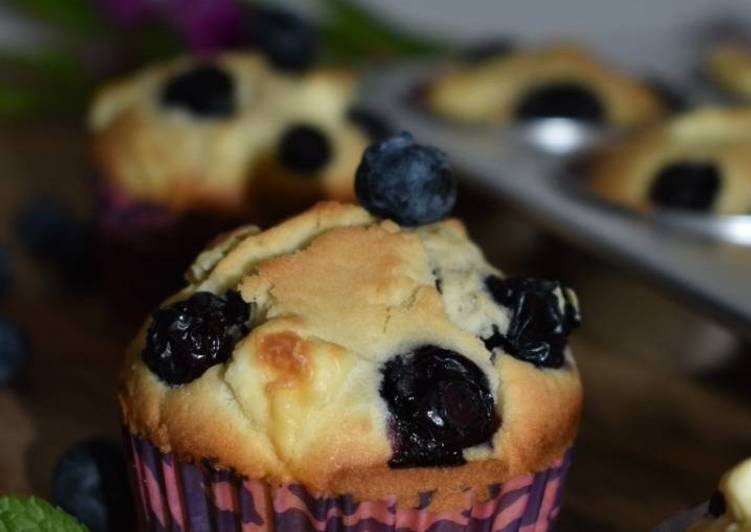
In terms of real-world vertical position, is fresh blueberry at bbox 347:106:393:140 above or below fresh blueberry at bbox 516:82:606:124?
above

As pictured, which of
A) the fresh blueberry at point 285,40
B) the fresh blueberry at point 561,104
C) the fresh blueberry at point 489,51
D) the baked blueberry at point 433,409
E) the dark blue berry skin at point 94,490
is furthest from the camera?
the fresh blueberry at point 489,51

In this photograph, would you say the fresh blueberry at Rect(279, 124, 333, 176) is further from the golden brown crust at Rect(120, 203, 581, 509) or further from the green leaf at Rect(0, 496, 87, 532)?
the green leaf at Rect(0, 496, 87, 532)

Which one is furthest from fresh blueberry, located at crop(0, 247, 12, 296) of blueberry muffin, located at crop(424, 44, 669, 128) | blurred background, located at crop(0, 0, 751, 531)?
blueberry muffin, located at crop(424, 44, 669, 128)

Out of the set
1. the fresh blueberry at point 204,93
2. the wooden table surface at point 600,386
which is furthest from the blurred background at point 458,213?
the fresh blueberry at point 204,93

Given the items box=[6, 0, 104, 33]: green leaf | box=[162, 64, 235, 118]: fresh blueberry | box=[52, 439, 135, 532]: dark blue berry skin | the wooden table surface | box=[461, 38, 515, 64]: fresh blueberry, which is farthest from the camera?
box=[6, 0, 104, 33]: green leaf

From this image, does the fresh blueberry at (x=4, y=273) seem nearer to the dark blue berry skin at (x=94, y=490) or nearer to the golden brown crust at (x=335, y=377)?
the dark blue berry skin at (x=94, y=490)
